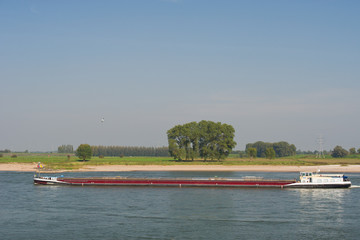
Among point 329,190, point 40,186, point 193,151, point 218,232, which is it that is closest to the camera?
point 218,232

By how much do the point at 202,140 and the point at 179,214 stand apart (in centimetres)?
12672

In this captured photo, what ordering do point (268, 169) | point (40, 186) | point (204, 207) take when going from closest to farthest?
point (204, 207)
point (40, 186)
point (268, 169)

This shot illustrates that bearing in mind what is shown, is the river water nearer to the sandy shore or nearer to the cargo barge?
the cargo barge

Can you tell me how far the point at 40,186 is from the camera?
83812 millimetres

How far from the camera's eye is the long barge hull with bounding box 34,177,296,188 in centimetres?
8075

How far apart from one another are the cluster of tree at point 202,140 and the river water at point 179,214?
95.1 m

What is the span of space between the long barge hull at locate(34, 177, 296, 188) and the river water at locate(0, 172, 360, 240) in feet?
20.3

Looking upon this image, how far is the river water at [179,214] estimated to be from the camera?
4003 cm

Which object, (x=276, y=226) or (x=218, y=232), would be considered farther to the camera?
(x=276, y=226)

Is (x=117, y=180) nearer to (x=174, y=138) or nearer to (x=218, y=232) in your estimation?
(x=218, y=232)

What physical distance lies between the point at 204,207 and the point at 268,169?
83689 mm

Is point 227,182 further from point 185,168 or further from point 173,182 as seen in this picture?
point 185,168

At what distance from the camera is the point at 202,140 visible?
176000 millimetres

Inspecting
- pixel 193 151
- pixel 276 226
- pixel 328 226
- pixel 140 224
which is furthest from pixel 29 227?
pixel 193 151
